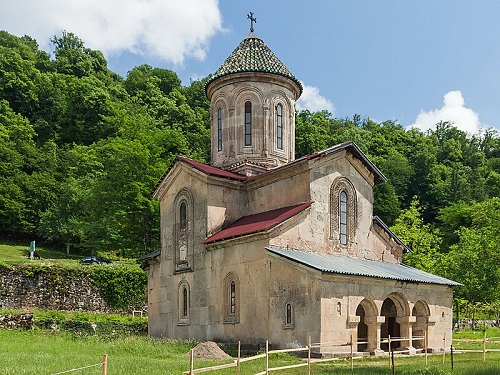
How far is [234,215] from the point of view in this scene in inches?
910

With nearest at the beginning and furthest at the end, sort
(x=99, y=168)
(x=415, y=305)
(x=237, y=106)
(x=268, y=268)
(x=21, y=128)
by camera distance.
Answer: (x=268, y=268) < (x=415, y=305) < (x=237, y=106) < (x=99, y=168) < (x=21, y=128)

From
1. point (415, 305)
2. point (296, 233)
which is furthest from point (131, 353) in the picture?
point (415, 305)

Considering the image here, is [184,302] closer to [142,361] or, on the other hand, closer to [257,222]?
[257,222]

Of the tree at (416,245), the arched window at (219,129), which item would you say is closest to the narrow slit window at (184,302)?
the arched window at (219,129)

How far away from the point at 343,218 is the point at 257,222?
3579 mm

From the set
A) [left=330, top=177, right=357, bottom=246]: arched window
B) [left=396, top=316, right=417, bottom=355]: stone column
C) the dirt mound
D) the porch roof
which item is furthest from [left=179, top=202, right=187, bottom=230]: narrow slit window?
[left=396, top=316, right=417, bottom=355]: stone column

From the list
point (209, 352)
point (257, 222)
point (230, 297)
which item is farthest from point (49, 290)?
point (209, 352)

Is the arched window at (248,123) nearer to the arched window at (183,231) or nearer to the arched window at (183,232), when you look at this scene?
the arched window at (183,231)

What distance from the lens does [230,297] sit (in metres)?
20.8

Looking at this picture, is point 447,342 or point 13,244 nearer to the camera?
point 447,342

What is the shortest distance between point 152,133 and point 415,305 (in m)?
28.9

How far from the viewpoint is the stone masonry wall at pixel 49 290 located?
2908 cm

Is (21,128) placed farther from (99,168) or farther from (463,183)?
(463,183)

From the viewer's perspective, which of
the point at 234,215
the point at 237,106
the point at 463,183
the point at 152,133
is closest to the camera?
the point at 234,215
